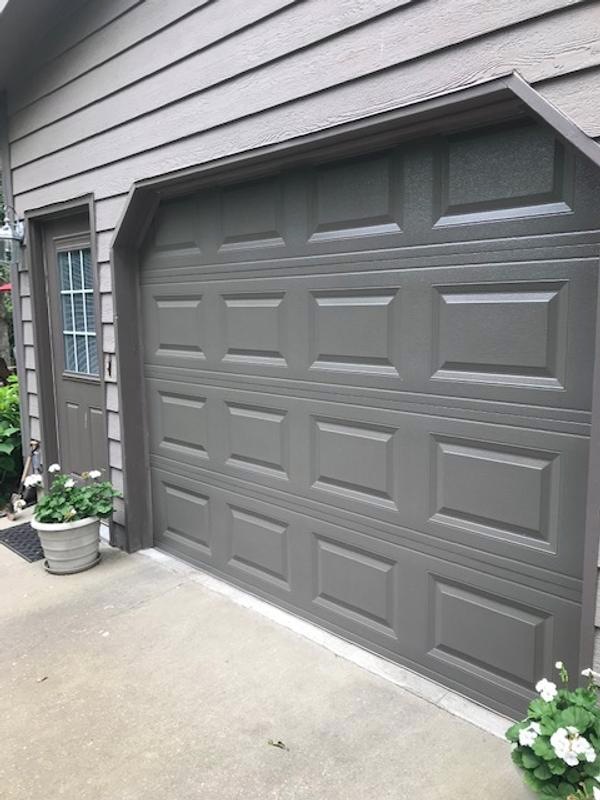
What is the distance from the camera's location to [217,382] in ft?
11.2

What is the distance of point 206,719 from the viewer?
92.7 inches

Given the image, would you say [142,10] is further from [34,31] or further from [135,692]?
[135,692]

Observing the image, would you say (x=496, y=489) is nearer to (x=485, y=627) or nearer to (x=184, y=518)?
(x=485, y=627)

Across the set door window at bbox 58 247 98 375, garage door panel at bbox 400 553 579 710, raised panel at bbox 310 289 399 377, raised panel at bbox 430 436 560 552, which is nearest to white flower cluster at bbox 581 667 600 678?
garage door panel at bbox 400 553 579 710

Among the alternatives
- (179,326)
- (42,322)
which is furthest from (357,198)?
(42,322)

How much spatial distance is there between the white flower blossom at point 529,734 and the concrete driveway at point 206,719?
0.42 meters

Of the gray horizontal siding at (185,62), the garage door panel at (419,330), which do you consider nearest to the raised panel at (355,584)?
the garage door panel at (419,330)

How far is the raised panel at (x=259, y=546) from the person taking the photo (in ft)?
10.3

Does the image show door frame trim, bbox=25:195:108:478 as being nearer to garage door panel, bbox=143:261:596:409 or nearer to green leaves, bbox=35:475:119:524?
green leaves, bbox=35:475:119:524

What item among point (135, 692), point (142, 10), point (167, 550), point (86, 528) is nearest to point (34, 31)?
point (142, 10)

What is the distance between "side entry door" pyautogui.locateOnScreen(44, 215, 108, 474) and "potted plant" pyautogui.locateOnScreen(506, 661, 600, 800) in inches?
123

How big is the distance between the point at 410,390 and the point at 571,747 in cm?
130

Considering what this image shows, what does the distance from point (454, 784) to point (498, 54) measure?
7.38ft

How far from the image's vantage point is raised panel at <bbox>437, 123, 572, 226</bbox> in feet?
6.55
